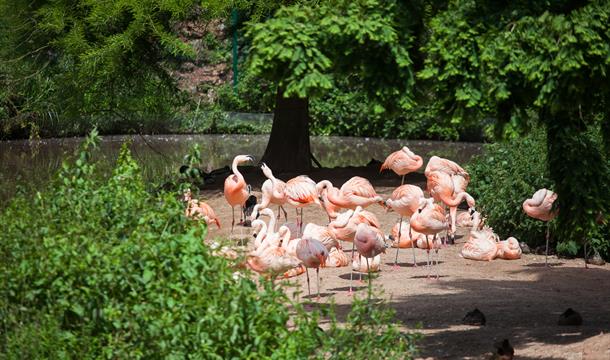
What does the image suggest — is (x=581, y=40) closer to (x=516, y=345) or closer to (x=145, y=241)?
(x=516, y=345)

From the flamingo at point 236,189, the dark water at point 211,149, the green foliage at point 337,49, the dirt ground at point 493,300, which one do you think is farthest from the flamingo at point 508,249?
the dark water at point 211,149

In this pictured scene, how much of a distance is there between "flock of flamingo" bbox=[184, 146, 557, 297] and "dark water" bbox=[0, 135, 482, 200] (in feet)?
22.3

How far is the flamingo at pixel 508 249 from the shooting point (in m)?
11.3

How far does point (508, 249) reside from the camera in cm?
1127

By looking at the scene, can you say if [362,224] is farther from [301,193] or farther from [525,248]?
[525,248]

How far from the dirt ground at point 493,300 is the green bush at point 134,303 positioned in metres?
0.79

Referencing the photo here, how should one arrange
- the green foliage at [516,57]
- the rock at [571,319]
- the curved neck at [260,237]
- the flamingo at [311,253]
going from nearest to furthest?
the green foliage at [516,57] < the rock at [571,319] < the flamingo at [311,253] < the curved neck at [260,237]

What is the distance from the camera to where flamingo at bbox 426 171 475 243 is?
12.3 metres

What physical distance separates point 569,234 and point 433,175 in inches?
185

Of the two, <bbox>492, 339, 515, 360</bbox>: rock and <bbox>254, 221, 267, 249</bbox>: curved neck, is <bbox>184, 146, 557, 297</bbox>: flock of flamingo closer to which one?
<bbox>254, 221, 267, 249</bbox>: curved neck

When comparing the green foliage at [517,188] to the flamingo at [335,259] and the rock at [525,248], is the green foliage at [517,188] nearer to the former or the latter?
the rock at [525,248]

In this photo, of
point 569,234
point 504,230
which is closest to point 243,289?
point 569,234

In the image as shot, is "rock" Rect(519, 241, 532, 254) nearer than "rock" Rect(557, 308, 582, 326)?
No

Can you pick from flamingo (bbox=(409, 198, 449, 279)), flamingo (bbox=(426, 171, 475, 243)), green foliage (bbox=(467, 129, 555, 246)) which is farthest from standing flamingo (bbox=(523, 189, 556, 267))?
flamingo (bbox=(426, 171, 475, 243))
